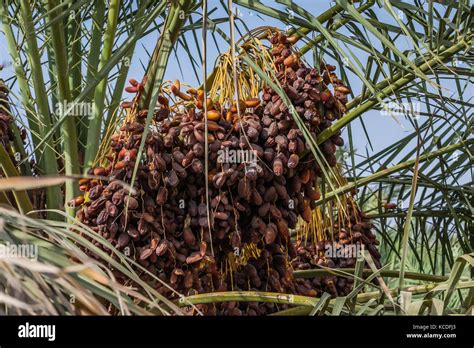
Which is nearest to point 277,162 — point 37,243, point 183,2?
point 183,2

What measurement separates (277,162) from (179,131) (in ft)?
0.75

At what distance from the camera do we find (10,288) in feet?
4.05

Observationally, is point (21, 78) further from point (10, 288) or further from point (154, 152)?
point (10, 288)

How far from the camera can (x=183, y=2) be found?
2119 mm

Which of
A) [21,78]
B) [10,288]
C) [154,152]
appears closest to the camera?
[10,288]

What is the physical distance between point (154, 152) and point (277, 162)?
0.27 metres
